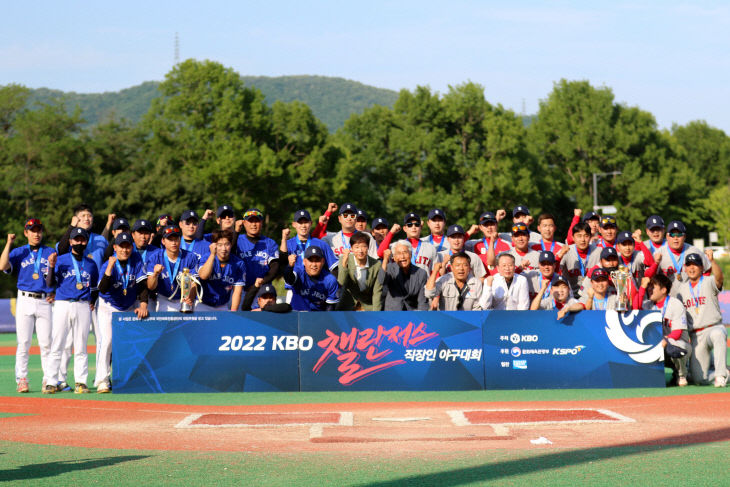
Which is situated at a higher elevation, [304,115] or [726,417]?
[304,115]

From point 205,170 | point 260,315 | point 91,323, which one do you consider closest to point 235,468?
point 260,315

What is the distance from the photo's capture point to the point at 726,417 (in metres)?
9.22

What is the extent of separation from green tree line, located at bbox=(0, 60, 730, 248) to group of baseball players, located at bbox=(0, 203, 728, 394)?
40.7 m

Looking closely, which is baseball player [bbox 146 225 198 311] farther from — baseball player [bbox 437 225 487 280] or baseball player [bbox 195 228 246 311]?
baseball player [bbox 437 225 487 280]

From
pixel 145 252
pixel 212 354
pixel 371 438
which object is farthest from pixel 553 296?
pixel 145 252

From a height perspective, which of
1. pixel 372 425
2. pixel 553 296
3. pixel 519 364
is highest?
pixel 553 296

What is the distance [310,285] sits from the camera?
473 inches

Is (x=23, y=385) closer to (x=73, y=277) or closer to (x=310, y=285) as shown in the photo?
(x=73, y=277)

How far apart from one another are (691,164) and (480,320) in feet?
278

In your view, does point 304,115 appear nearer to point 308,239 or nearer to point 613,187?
point 613,187

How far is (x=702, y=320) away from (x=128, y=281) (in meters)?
7.73

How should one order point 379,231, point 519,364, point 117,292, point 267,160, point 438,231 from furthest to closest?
point 267,160 → point 379,231 → point 438,231 → point 519,364 → point 117,292

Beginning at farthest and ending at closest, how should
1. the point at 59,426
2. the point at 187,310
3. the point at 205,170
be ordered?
the point at 205,170 → the point at 187,310 → the point at 59,426

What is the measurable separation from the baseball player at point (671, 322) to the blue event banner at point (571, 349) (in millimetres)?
241
